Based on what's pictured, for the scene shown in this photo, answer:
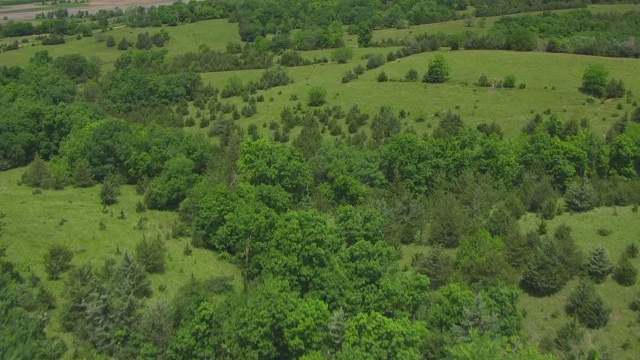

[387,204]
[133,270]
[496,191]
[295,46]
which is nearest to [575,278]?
[496,191]

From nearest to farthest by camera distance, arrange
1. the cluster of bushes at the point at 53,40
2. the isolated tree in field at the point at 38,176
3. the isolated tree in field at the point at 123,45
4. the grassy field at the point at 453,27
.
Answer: the isolated tree in field at the point at 38,176 → the grassy field at the point at 453,27 → the isolated tree in field at the point at 123,45 → the cluster of bushes at the point at 53,40

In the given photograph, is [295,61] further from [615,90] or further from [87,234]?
[87,234]

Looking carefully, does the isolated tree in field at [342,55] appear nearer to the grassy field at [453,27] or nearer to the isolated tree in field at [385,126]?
the grassy field at [453,27]

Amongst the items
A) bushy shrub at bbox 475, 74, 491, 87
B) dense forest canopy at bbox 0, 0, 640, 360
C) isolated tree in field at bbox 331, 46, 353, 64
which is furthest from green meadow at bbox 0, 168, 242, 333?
isolated tree in field at bbox 331, 46, 353, 64

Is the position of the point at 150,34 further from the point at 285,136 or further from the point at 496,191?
the point at 496,191

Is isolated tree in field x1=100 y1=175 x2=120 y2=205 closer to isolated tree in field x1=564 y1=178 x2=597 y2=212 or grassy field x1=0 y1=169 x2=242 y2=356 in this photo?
grassy field x1=0 y1=169 x2=242 y2=356

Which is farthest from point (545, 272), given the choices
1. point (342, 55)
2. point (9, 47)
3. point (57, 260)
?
point (9, 47)

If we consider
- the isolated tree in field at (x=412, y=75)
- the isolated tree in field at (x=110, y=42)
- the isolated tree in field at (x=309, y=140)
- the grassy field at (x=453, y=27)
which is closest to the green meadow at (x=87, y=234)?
the isolated tree in field at (x=309, y=140)
